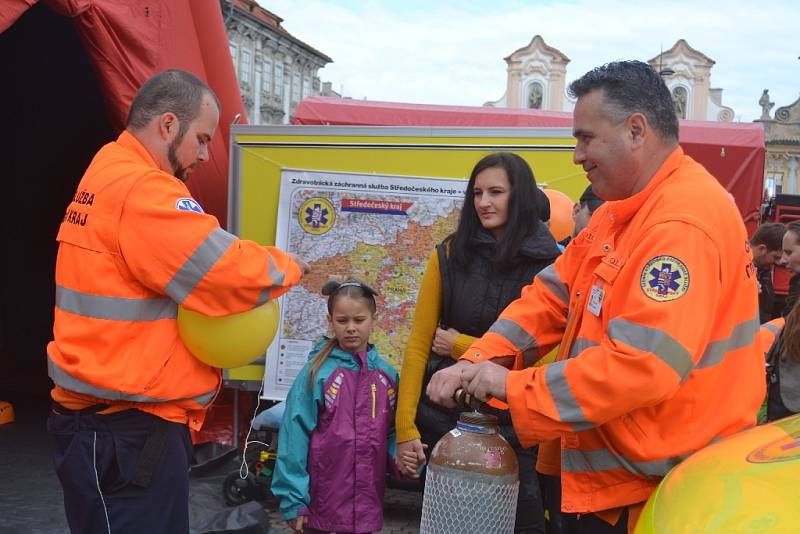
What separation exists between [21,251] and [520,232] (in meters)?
6.94

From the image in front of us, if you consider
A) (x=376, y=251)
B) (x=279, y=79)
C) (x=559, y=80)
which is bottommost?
(x=376, y=251)

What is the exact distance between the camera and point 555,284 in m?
2.55

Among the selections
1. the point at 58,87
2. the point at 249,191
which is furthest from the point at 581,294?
the point at 58,87

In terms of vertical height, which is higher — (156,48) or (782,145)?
(782,145)

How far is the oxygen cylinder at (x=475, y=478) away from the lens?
7.41 feet

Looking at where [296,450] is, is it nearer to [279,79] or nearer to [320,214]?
[320,214]

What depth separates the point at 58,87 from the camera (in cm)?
785

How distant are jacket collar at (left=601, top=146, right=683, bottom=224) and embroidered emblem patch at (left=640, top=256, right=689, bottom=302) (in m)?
0.26

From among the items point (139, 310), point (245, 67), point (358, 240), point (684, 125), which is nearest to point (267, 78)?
point (245, 67)

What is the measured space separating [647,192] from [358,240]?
12.3 feet

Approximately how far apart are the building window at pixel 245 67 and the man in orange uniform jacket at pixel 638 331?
4216cm

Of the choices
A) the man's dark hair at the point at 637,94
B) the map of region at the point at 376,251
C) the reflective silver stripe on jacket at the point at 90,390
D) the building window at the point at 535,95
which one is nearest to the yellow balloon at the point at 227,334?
the reflective silver stripe on jacket at the point at 90,390

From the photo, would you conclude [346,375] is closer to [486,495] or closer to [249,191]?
[486,495]

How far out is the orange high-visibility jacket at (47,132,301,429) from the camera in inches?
104
